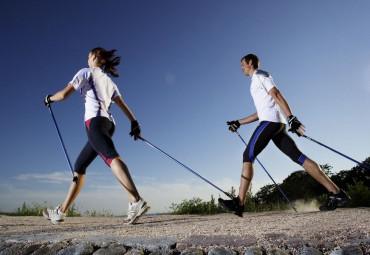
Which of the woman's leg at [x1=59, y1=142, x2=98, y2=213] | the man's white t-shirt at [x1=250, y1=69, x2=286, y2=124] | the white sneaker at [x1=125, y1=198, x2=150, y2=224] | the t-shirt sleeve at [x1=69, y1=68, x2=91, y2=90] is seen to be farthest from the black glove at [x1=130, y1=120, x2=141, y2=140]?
the man's white t-shirt at [x1=250, y1=69, x2=286, y2=124]

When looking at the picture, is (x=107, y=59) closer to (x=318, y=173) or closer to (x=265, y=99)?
(x=265, y=99)

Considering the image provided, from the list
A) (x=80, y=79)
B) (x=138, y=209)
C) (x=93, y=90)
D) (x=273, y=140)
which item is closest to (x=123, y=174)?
(x=138, y=209)

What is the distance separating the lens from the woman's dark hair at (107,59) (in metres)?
4.99

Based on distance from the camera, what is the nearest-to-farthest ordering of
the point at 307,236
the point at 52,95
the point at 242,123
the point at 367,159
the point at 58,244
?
1. the point at 307,236
2. the point at 58,244
3. the point at 52,95
4. the point at 242,123
5. the point at 367,159

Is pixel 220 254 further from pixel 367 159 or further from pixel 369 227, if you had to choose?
pixel 367 159

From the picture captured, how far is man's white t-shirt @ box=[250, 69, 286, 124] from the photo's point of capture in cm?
491

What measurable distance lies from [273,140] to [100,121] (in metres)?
2.59

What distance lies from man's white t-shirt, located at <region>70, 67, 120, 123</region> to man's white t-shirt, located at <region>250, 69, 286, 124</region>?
223 cm

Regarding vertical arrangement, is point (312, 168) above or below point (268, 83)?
below

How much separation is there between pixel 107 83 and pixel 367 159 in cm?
1176

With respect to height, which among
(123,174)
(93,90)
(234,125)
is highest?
(93,90)

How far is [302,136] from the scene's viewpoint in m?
4.91

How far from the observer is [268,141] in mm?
4898

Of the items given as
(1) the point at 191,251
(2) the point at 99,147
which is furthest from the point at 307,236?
(2) the point at 99,147
